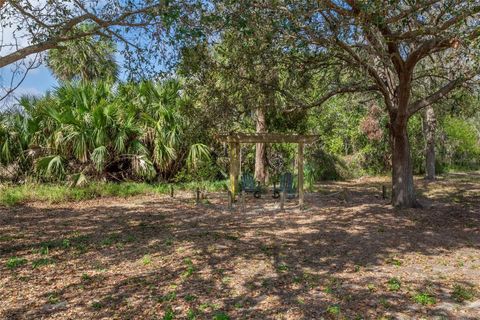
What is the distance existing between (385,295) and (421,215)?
537 centimetres

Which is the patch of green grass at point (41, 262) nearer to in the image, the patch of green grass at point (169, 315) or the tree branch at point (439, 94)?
the patch of green grass at point (169, 315)

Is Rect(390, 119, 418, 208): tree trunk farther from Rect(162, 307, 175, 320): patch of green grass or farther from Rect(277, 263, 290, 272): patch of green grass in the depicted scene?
Rect(162, 307, 175, 320): patch of green grass

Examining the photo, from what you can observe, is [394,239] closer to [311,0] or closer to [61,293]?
[311,0]

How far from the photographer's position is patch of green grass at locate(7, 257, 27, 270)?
5.63 meters

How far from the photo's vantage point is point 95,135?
12734 mm

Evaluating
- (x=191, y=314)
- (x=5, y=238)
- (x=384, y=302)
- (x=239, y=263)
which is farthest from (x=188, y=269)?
(x=5, y=238)

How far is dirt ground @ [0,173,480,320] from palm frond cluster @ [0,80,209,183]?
9.22 ft

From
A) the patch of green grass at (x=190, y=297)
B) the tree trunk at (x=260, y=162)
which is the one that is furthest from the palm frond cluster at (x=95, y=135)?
the patch of green grass at (x=190, y=297)

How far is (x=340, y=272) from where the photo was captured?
5.33m

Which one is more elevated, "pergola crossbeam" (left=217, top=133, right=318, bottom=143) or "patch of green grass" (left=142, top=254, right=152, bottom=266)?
"pergola crossbeam" (left=217, top=133, right=318, bottom=143)

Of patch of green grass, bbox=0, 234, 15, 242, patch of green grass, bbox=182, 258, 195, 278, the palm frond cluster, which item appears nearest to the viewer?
patch of green grass, bbox=182, 258, 195, 278

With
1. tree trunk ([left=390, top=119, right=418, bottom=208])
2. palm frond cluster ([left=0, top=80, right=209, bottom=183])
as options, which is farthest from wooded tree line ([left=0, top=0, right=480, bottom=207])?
palm frond cluster ([left=0, top=80, right=209, bottom=183])

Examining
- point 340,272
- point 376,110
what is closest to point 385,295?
point 340,272

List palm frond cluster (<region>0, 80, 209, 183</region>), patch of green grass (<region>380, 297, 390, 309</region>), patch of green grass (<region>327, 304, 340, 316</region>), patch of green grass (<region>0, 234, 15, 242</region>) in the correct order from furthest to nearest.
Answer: palm frond cluster (<region>0, 80, 209, 183</region>) < patch of green grass (<region>0, 234, 15, 242</region>) < patch of green grass (<region>380, 297, 390, 309</region>) < patch of green grass (<region>327, 304, 340, 316</region>)
